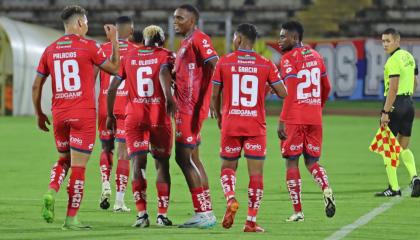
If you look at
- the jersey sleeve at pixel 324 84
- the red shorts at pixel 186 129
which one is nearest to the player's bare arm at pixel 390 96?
the jersey sleeve at pixel 324 84

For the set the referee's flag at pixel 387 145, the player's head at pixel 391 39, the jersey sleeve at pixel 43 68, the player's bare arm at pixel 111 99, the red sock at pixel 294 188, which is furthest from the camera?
the referee's flag at pixel 387 145

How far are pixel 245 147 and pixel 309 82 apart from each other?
1.46 m

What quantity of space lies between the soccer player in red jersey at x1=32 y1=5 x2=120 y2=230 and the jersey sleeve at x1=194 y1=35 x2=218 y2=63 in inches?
30.8

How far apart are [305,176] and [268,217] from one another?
5584mm

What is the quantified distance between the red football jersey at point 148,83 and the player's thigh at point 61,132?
2.11 ft

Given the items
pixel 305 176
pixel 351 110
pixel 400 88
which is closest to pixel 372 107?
pixel 351 110

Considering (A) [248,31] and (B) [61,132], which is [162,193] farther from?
(A) [248,31]

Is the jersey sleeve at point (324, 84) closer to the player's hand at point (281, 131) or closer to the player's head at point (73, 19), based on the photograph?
the player's hand at point (281, 131)

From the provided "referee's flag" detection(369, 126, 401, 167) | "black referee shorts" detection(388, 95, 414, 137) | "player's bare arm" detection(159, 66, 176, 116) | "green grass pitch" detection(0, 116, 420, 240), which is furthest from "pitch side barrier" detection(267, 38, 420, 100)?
"player's bare arm" detection(159, 66, 176, 116)

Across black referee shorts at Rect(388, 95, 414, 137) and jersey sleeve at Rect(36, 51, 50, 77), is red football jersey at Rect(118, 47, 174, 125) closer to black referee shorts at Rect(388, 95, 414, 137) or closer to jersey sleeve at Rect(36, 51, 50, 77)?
jersey sleeve at Rect(36, 51, 50, 77)

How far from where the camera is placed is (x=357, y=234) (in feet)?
35.0

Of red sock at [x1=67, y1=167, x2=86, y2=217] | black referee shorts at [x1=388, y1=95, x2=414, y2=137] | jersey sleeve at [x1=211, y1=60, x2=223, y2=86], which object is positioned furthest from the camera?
black referee shorts at [x1=388, y1=95, x2=414, y2=137]

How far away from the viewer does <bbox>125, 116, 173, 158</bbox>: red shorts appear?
11.1 metres

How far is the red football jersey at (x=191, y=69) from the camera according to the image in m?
11.0
